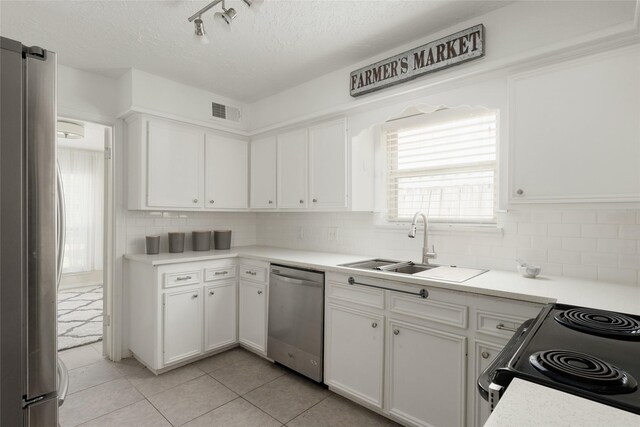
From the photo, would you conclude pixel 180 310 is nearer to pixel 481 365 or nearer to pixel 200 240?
pixel 200 240

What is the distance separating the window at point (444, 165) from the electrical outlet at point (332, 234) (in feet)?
1.97

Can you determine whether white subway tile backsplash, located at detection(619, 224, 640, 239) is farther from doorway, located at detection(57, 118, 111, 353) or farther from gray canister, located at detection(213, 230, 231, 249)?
doorway, located at detection(57, 118, 111, 353)

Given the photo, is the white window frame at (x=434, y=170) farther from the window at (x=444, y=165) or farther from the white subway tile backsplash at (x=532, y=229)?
the white subway tile backsplash at (x=532, y=229)

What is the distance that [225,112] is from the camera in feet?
12.3

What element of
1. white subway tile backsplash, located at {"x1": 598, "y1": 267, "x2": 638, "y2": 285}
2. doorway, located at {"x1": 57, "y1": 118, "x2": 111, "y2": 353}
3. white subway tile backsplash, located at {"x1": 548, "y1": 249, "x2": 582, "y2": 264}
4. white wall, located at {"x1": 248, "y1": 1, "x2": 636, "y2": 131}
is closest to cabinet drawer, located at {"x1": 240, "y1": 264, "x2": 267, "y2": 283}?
white wall, located at {"x1": 248, "y1": 1, "x2": 636, "y2": 131}

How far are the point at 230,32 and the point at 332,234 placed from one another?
200 centimetres

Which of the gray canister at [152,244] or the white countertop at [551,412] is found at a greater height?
the gray canister at [152,244]

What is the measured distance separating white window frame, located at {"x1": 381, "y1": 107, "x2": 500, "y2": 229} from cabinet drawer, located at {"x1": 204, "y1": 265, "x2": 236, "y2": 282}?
1583mm

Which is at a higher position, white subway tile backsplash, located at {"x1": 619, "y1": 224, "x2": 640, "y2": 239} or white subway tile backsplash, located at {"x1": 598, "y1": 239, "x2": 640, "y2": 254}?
white subway tile backsplash, located at {"x1": 619, "y1": 224, "x2": 640, "y2": 239}

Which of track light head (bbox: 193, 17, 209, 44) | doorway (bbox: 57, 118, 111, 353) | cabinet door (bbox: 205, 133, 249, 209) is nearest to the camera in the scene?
track light head (bbox: 193, 17, 209, 44)

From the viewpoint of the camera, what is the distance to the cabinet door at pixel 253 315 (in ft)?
10.1

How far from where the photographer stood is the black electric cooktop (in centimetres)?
76

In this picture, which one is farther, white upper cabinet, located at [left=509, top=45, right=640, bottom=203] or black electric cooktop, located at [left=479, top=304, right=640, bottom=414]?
white upper cabinet, located at [left=509, top=45, right=640, bottom=203]

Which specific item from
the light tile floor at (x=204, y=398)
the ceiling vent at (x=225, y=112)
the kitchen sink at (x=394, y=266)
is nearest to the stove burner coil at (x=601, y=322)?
the kitchen sink at (x=394, y=266)
